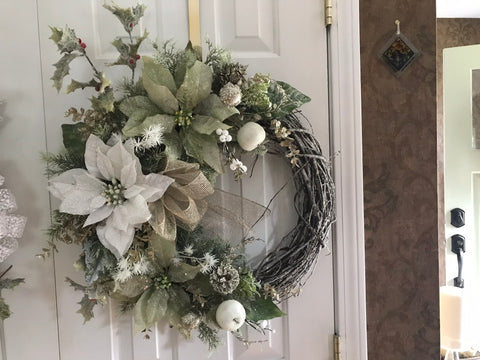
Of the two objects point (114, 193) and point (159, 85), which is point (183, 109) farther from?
point (114, 193)

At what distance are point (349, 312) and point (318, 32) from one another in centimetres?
83

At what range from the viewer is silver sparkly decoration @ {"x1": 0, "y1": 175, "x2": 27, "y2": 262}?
2.99 ft

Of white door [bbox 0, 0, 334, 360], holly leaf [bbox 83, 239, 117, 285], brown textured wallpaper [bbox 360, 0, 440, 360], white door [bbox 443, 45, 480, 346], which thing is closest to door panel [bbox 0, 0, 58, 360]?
white door [bbox 0, 0, 334, 360]

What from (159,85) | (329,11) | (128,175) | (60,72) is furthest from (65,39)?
(329,11)

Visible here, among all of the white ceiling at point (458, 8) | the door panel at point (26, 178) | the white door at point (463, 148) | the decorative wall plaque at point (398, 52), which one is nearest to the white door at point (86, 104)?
the door panel at point (26, 178)

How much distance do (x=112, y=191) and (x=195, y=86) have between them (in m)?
0.31

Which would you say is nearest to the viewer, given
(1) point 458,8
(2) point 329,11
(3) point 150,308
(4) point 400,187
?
(3) point 150,308

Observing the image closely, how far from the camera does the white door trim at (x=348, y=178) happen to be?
3.55 ft

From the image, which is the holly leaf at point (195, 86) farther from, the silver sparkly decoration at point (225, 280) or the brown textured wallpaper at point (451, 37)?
the brown textured wallpaper at point (451, 37)

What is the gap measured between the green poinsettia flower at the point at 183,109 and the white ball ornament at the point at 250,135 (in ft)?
0.17

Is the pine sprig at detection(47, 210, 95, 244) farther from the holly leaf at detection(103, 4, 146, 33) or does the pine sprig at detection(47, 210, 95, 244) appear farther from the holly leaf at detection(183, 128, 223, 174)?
the holly leaf at detection(103, 4, 146, 33)

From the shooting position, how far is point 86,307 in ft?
3.20

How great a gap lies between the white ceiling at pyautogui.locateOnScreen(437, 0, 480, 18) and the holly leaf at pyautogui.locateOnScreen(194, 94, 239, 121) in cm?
130

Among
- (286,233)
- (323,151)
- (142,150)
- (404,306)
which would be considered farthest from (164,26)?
(404,306)
